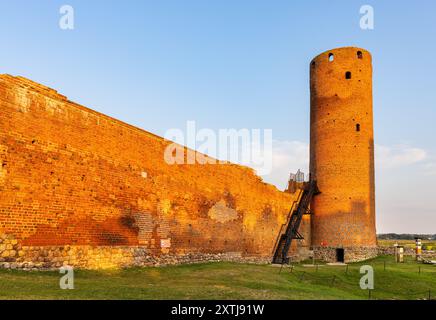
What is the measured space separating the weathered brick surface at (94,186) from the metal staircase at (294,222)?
5319 millimetres

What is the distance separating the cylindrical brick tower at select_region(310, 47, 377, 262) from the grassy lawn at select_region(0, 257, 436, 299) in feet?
27.1

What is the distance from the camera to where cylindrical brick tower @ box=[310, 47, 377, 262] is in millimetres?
27609

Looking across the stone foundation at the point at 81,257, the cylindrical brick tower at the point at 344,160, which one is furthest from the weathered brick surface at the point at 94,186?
the cylindrical brick tower at the point at 344,160

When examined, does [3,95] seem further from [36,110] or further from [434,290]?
[434,290]

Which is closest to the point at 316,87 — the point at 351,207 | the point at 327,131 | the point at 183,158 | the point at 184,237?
the point at 327,131

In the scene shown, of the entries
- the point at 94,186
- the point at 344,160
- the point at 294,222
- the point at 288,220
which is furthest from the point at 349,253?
the point at 94,186

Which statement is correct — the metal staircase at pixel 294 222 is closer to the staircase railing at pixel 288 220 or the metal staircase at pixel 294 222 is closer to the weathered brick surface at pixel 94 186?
the staircase railing at pixel 288 220

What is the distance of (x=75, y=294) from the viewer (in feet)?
28.1

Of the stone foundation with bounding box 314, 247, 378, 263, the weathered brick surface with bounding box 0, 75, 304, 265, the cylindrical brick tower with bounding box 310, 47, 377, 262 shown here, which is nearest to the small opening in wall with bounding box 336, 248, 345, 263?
the cylindrical brick tower with bounding box 310, 47, 377, 262

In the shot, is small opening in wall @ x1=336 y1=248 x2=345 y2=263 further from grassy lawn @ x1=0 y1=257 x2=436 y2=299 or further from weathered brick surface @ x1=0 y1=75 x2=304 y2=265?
weathered brick surface @ x1=0 y1=75 x2=304 y2=265

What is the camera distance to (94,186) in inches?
540

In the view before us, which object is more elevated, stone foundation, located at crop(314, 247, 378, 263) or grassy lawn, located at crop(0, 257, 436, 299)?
grassy lawn, located at crop(0, 257, 436, 299)

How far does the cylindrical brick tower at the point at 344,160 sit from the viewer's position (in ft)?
90.6

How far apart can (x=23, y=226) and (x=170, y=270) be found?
19.8ft
